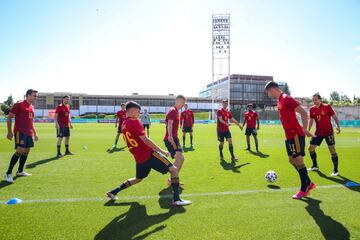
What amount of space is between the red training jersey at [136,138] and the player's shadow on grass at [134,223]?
95cm

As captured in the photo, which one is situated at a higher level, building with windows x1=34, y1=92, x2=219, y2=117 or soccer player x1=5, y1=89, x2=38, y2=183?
building with windows x1=34, y1=92, x2=219, y2=117

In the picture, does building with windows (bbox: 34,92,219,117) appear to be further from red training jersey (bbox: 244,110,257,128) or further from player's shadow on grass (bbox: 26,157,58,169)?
player's shadow on grass (bbox: 26,157,58,169)

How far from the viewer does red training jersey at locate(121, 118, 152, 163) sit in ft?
15.6

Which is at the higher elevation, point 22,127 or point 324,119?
point 324,119

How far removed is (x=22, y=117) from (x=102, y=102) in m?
85.0

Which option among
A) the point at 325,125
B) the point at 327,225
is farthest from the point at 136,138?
the point at 325,125

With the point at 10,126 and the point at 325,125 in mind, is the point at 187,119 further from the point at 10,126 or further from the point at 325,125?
the point at 10,126

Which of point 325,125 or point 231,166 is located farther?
point 231,166

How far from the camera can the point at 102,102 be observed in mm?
89250

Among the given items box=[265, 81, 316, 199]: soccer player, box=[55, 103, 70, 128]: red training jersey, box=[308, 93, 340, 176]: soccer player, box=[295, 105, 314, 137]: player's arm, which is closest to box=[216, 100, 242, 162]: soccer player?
box=[308, 93, 340, 176]: soccer player

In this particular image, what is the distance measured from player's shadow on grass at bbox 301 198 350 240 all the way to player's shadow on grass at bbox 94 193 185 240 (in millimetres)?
2238

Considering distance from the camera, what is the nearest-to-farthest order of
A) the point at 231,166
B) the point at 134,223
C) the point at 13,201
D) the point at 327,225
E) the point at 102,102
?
the point at 327,225 < the point at 134,223 < the point at 13,201 < the point at 231,166 < the point at 102,102

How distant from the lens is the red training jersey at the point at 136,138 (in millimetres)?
4766

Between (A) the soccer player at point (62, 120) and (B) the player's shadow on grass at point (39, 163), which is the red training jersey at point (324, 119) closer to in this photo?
(B) the player's shadow on grass at point (39, 163)
